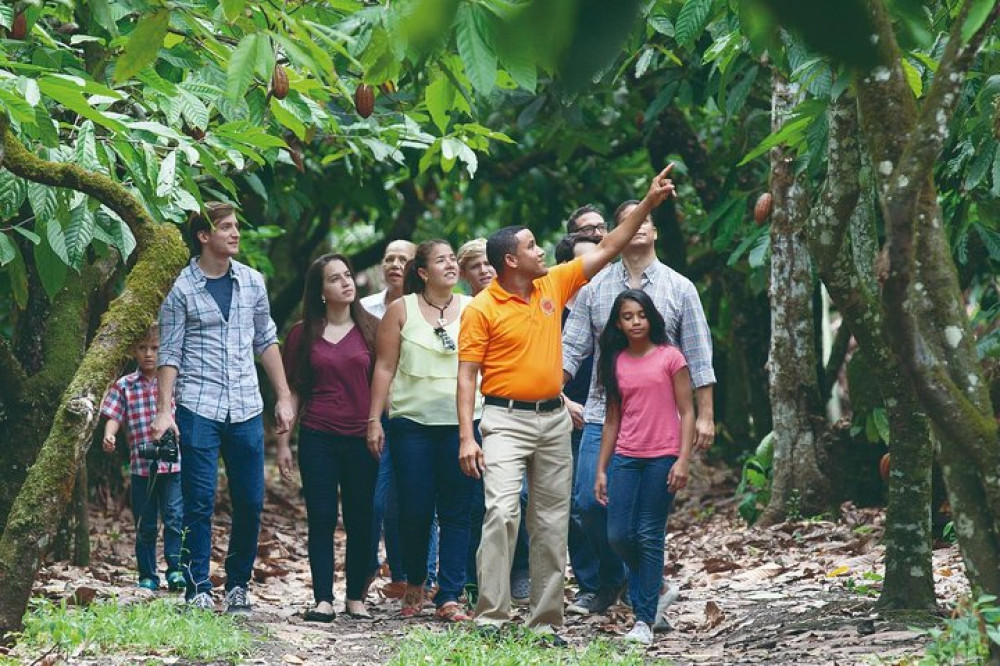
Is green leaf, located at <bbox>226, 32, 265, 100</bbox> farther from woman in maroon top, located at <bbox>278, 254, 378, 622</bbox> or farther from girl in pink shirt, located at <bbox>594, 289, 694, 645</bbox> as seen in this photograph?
woman in maroon top, located at <bbox>278, 254, 378, 622</bbox>

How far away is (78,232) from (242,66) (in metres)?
2.27

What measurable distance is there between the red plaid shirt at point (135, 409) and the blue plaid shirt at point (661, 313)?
2.52 m

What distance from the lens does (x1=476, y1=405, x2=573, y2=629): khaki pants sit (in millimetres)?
5887

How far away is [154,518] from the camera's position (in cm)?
761

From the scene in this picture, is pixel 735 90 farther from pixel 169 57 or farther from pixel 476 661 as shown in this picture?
pixel 476 661

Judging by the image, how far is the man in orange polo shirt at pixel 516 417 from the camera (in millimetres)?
5902

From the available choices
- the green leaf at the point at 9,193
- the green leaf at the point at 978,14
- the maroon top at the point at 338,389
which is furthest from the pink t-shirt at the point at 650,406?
the green leaf at the point at 978,14

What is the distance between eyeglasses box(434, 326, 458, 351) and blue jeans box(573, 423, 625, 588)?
782 mm

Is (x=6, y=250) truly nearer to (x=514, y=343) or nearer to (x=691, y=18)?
(x=514, y=343)

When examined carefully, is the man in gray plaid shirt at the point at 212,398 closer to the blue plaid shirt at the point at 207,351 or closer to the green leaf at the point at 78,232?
the blue plaid shirt at the point at 207,351

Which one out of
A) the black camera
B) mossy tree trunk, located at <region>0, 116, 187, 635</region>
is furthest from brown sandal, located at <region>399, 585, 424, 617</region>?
mossy tree trunk, located at <region>0, 116, 187, 635</region>

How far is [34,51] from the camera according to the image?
5852 millimetres

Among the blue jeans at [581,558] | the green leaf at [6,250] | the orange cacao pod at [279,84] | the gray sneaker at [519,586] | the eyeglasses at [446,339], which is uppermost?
the orange cacao pod at [279,84]

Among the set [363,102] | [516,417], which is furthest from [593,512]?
[363,102]
